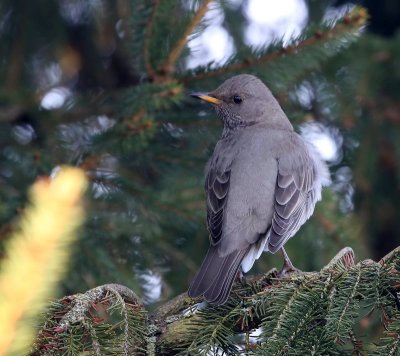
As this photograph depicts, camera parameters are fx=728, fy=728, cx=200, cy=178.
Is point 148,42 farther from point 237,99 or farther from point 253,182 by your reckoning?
point 237,99

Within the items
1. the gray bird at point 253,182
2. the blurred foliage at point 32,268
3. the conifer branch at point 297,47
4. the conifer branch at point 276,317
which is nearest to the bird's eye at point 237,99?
the gray bird at point 253,182

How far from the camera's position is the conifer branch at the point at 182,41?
4195 mm

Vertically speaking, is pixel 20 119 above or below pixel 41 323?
below

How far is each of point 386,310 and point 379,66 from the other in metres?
3.62

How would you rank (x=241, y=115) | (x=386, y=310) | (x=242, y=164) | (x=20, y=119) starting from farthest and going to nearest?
(x=241, y=115)
(x=20, y=119)
(x=242, y=164)
(x=386, y=310)

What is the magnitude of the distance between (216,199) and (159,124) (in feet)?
2.02

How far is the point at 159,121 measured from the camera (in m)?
4.70

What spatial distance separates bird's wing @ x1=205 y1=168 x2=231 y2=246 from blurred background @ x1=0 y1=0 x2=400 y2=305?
19 centimetres

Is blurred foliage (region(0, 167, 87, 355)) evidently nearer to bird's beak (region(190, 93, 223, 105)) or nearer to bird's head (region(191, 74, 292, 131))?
bird's beak (region(190, 93, 223, 105))

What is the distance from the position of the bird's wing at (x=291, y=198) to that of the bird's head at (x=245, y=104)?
0.47 metres

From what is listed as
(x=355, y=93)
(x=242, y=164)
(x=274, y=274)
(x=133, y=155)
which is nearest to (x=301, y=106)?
(x=355, y=93)

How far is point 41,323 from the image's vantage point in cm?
249

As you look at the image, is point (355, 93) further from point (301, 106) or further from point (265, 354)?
point (265, 354)

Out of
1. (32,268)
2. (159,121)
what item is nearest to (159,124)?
(159,121)
